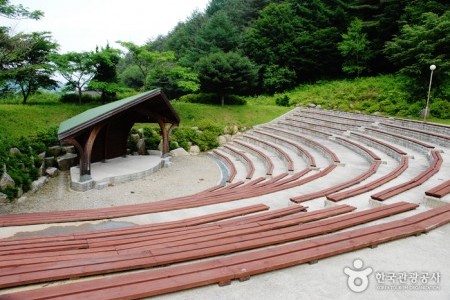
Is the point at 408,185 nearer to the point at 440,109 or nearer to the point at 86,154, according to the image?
the point at 86,154

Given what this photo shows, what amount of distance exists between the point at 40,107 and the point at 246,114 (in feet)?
49.0

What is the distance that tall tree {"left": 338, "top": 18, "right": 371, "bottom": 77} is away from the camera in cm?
3092

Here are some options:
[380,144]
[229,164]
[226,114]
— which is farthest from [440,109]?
[226,114]

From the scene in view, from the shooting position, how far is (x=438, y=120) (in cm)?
1948

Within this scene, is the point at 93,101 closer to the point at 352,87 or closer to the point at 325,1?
the point at 352,87

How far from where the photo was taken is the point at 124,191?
12766 mm

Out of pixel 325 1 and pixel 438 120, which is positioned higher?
pixel 325 1

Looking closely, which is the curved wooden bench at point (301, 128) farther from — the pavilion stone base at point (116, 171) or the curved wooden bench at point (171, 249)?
the curved wooden bench at point (171, 249)

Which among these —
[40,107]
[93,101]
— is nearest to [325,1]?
[93,101]

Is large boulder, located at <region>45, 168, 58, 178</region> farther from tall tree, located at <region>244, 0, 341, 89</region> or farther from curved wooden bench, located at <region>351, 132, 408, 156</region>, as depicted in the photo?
tall tree, located at <region>244, 0, 341, 89</region>

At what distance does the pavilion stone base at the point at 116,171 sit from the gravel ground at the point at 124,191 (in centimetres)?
28

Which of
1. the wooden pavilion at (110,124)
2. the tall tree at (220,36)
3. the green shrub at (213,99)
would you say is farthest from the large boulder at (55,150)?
the tall tree at (220,36)

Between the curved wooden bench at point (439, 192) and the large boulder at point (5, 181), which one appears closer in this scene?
the curved wooden bench at point (439, 192)

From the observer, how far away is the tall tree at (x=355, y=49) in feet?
101
